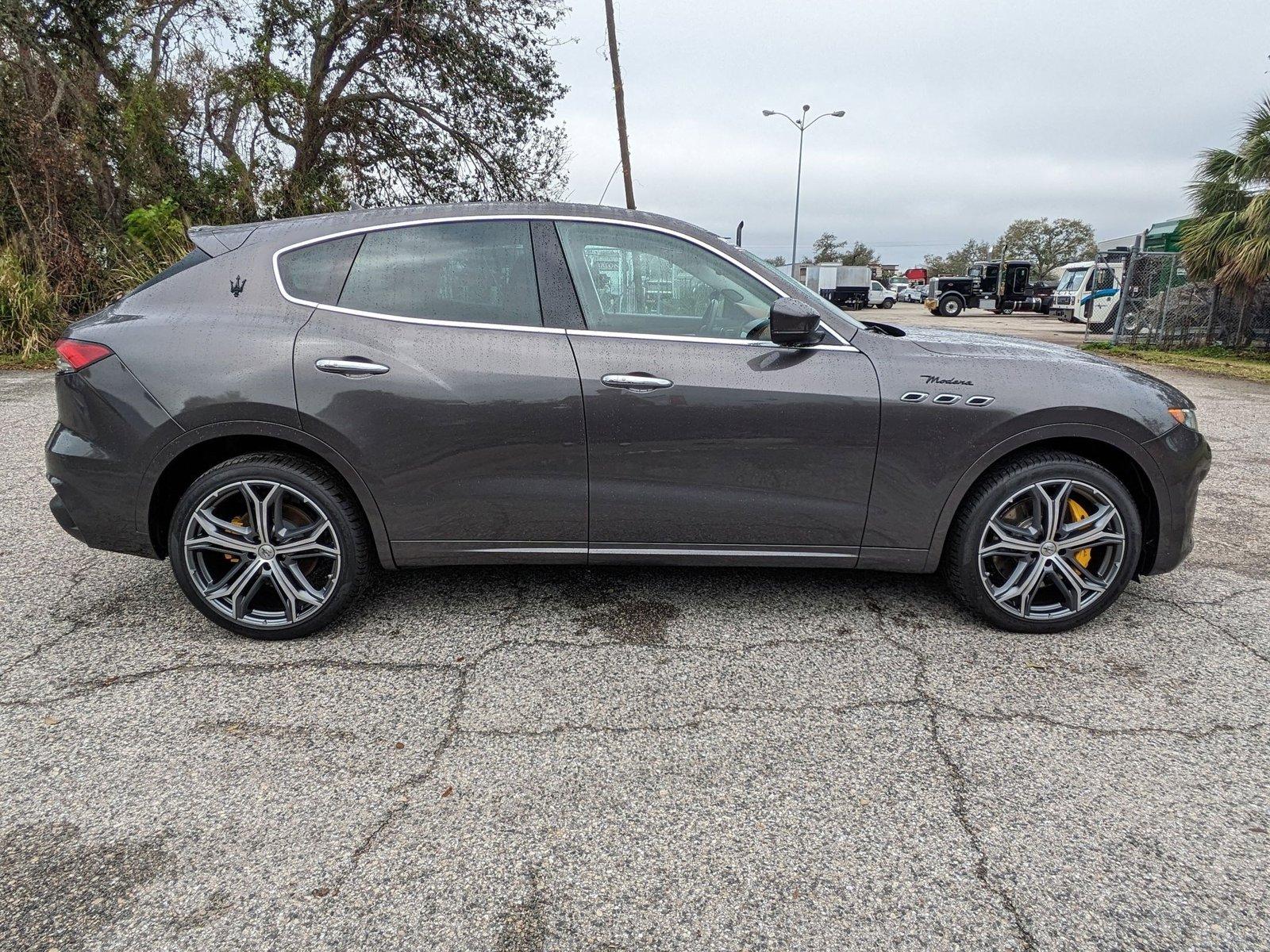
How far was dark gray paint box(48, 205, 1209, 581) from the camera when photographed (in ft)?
9.60

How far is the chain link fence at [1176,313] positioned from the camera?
49.4 ft

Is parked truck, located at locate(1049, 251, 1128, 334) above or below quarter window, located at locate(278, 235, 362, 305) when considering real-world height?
below

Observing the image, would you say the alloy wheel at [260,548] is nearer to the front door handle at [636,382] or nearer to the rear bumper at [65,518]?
the rear bumper at [65,518]

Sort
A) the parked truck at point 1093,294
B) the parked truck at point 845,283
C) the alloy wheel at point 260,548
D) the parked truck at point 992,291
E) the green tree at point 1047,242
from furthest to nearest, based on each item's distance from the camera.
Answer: the green tree at point 1047,242
the parked truck at point 845,283
the parked truck at point 992,291
the parked truck at point 1093,294
the alloy wheel at point 260,548

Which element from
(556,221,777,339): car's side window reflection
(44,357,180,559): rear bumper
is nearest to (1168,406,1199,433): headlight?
(556,221,777,339): car's side window reflection

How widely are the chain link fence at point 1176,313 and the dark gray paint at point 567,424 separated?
15.6 m

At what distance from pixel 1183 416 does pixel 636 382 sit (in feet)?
7.52

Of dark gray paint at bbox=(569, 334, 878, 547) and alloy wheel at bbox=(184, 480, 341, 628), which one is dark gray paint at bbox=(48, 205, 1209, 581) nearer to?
dark gray paint at bbox=(569, 334, 878, 547)

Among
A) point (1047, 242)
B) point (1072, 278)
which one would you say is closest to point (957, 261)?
point (1047, 242)

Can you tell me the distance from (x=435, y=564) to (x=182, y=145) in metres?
13.4

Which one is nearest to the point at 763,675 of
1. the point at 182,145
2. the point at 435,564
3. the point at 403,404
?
the point at 435,564

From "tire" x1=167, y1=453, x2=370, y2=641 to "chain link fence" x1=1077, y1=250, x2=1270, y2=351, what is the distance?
680 inches

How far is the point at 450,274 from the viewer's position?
307cm

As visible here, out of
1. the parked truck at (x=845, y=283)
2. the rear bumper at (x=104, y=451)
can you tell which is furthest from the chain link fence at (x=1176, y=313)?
the parked truck at (x=845, y=283)
